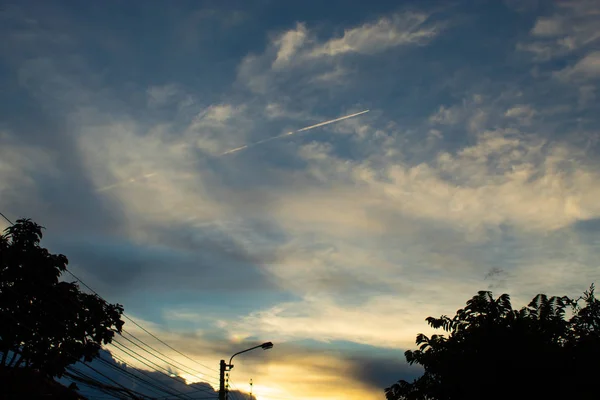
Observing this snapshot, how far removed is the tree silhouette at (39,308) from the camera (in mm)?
24266

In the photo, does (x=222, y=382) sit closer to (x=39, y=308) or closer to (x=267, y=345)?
(x=267, y=345)

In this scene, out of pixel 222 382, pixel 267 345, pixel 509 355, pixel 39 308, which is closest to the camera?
pixel 509 355

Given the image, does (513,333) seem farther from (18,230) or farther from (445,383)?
(18,230)

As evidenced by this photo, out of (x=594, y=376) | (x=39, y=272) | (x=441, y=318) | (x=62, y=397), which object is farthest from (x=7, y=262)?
(x=594, y=376)

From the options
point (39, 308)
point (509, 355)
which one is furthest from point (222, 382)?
point (509, 355)

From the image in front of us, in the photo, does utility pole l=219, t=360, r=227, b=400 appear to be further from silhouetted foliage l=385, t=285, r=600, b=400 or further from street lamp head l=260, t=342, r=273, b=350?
silhouetted foliage l=385, t=285, r=600, b=400

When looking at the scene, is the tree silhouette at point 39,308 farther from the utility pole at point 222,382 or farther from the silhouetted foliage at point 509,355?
the silhouetted foliage at point 509,355

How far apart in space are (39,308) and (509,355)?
22.9m

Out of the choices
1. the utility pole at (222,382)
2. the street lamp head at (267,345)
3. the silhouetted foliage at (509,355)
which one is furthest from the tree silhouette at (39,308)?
the silhouetted foliage at (509,355)

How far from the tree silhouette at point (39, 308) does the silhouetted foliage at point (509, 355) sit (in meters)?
17.2

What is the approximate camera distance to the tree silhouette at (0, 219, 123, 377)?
24266 mm

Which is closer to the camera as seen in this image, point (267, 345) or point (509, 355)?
point (509, 355)

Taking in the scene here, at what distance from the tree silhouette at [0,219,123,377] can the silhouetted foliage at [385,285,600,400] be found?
17.2 meters

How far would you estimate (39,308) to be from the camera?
83.5ft
